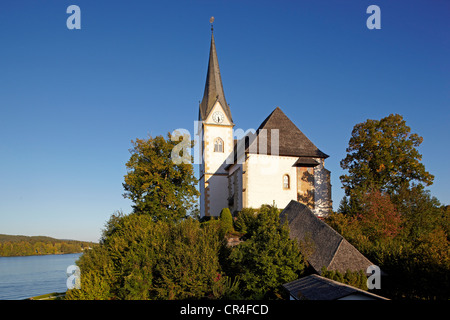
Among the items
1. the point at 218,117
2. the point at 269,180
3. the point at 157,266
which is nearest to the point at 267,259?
the point at 157,266

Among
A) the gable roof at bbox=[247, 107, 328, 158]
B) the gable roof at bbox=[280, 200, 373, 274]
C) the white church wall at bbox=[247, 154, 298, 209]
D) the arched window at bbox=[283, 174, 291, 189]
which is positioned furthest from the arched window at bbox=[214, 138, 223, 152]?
the gable roof at bbox=[280, 200, 373, 274]

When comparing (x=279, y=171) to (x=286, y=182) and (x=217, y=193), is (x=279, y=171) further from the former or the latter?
(x=217, y=193)

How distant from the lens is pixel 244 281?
2028 cm

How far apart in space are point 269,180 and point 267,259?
57.1 feet

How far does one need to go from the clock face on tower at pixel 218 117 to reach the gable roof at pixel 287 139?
8373 mm

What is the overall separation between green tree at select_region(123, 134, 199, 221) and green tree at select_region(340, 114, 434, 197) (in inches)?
622

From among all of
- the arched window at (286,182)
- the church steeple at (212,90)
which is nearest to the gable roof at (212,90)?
the church steeple at (212,90)

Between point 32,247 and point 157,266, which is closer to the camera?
point 157,266

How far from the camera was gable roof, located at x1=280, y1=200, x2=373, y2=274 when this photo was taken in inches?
774

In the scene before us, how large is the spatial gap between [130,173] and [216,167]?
14234mm

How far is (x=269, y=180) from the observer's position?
3622 cm

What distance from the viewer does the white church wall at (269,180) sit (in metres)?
35.9

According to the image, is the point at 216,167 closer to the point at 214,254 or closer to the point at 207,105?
the point at 207,105
